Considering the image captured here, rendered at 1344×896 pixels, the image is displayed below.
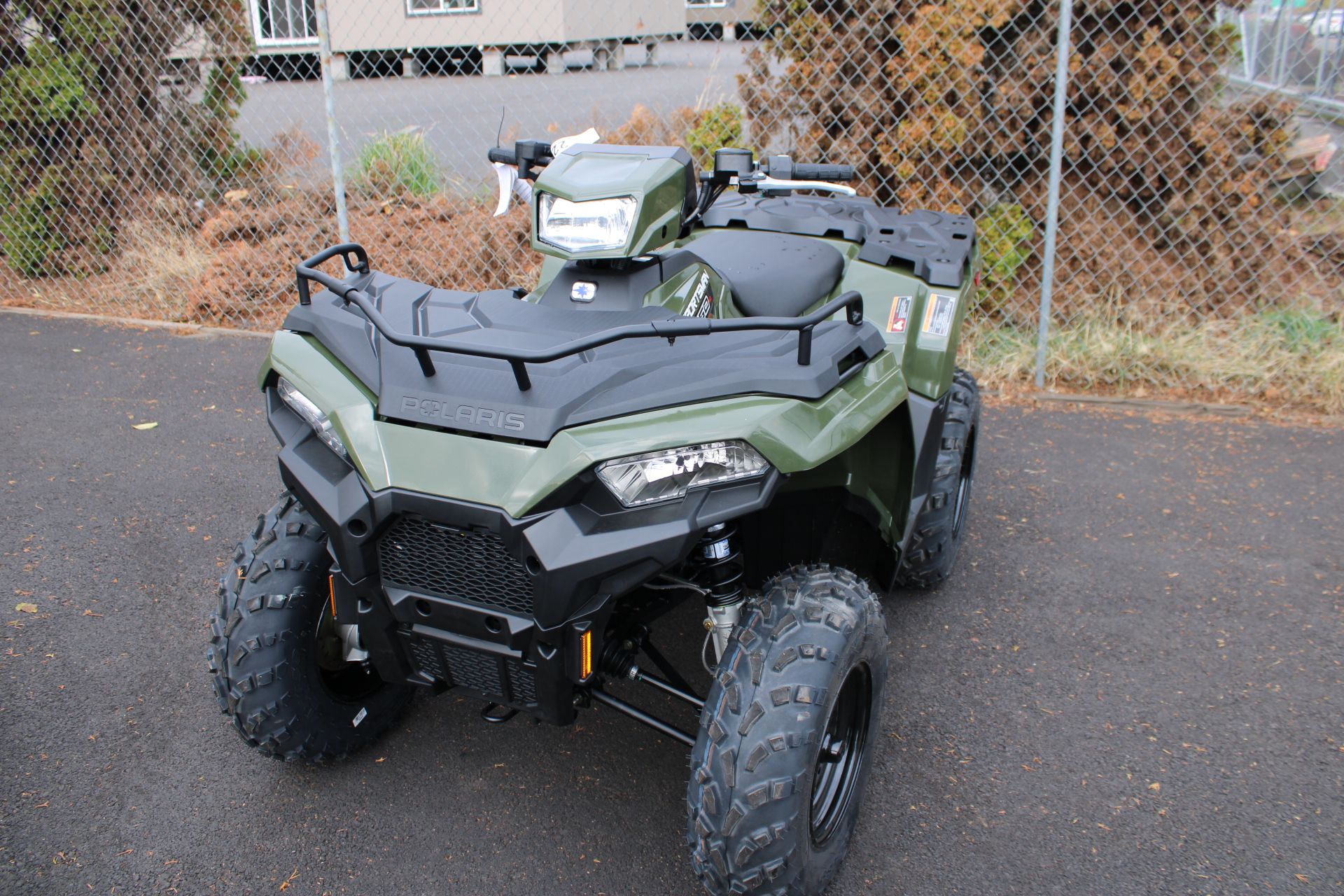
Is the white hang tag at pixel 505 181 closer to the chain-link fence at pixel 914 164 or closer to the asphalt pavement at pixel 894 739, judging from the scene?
the asphalt pavement at pixel 894 739

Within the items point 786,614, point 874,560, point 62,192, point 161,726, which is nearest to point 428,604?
point 786,614

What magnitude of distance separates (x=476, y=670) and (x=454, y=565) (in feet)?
0.75

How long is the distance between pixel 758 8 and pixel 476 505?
189 inches

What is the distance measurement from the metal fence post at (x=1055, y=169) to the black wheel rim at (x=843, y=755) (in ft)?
11.3

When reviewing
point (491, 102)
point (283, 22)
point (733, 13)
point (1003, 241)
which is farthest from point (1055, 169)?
point (283, 22)

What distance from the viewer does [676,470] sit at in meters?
1.92

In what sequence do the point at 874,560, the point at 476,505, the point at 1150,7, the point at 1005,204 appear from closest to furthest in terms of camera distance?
1. the point at 476,505
2. the point at 874,560
3. the point at 1150,7
4. the point at 1005,204

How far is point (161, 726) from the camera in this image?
2756 mm

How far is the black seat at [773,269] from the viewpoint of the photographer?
110 inches

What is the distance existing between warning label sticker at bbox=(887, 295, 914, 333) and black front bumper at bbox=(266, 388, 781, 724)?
44.6 inches

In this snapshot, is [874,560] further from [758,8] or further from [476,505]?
[758,8]

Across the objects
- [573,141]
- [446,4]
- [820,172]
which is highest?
[446,4]

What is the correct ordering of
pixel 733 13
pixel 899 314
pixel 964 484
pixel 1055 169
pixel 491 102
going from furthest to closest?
pixel 491 102, pixel 733 13, pixel 1055 169, pixel 964 484, pixel 899 314

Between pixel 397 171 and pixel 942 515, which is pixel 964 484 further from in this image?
pixel 397 171
